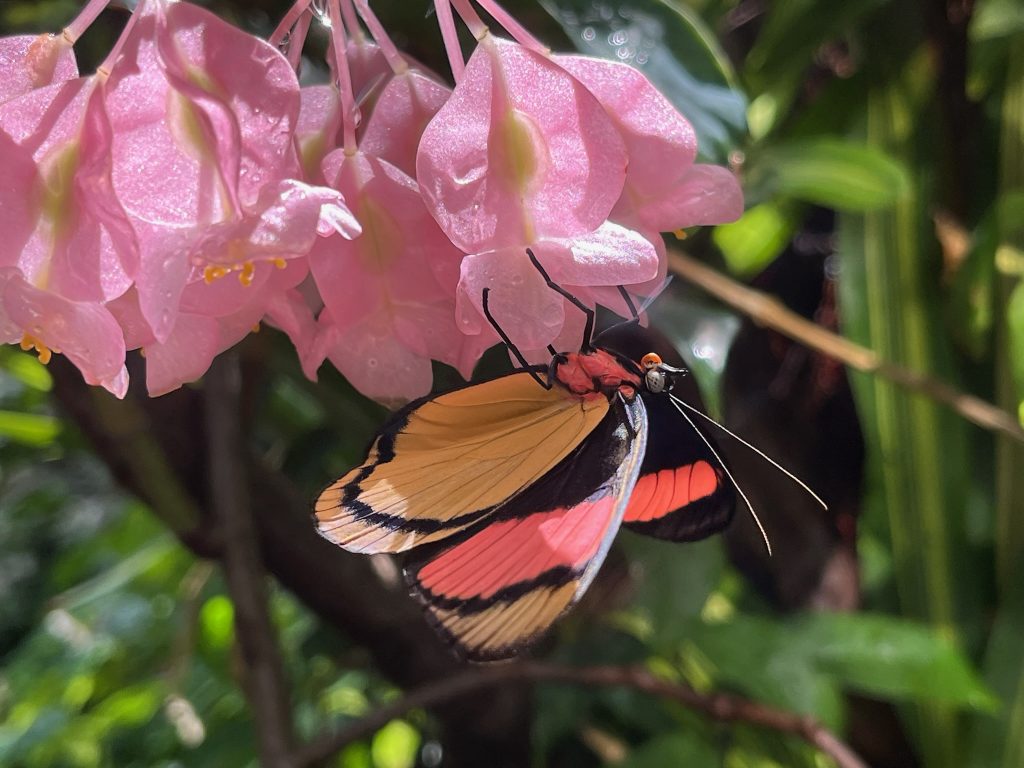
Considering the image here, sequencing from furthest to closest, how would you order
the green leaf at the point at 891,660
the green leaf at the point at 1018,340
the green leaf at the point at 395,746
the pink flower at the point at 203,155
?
the green leaf at the point at 395,746 < the green leaf at the point at 891,660 < the green leaf at the point at 1018,340 < the pink flower at the point at 203,155

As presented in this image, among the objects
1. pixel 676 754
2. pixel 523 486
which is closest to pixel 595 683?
pixel 676 754

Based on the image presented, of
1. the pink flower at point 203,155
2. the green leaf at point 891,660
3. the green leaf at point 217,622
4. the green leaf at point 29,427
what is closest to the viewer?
the pink flower at point 203,155

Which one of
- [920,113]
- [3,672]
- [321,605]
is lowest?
[3,672]

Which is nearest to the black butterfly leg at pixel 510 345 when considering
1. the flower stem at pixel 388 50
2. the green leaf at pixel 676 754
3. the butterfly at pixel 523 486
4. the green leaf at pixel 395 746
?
the butterfly at pixel 523 486

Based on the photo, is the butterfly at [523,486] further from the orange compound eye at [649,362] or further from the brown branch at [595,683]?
the brown branch at [595,683]

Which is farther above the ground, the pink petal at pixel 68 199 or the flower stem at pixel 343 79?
the flower stem at pixel 343 79

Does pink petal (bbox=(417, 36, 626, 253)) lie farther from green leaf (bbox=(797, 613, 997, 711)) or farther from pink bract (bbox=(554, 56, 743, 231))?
green leaf (bbox=(797, 613, 997, 711))

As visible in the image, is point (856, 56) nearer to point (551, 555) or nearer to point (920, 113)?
point (920, 113)

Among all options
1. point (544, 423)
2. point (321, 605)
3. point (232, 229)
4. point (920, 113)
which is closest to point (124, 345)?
point (232, 229)

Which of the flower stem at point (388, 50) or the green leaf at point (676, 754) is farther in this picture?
the green leaf at point (676, 754)
